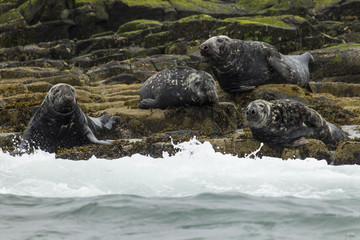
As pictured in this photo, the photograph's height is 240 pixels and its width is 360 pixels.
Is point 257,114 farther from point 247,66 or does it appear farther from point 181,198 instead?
point 247,66

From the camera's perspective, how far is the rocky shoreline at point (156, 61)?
8.86m

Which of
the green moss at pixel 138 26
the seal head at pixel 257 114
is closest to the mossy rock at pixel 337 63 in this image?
the seal head at pixel 257 114

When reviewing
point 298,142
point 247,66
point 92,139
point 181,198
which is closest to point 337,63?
point 247,66

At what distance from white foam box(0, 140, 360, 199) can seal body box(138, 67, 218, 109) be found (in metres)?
2.21

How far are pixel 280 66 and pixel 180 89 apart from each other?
2720 mm

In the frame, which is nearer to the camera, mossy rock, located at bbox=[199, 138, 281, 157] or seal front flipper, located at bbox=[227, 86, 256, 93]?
mossy rock, located at bbox=[199, 138, 281, 157]

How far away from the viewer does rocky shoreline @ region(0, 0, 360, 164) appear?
8.86 metres

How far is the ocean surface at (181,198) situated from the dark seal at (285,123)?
44 centimetres

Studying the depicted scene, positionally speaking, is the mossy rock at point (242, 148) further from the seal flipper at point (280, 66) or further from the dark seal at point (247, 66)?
the seal flipper at point (280, 66)

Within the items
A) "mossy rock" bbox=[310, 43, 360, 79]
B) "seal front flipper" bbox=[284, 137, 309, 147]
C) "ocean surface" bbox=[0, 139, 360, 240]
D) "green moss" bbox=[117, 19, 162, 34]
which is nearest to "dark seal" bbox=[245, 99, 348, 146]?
"seal front flipper" bbox=[284, 137, 309, 147]

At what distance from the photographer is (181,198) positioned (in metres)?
5.54

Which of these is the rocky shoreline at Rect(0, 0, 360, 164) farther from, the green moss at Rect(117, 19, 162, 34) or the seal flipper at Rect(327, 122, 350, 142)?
the seal flipper at Rect(327, 122, 350, 142)

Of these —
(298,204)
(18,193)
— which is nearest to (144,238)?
(298,204)

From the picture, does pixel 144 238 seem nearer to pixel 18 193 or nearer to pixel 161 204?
pixel 161 204
